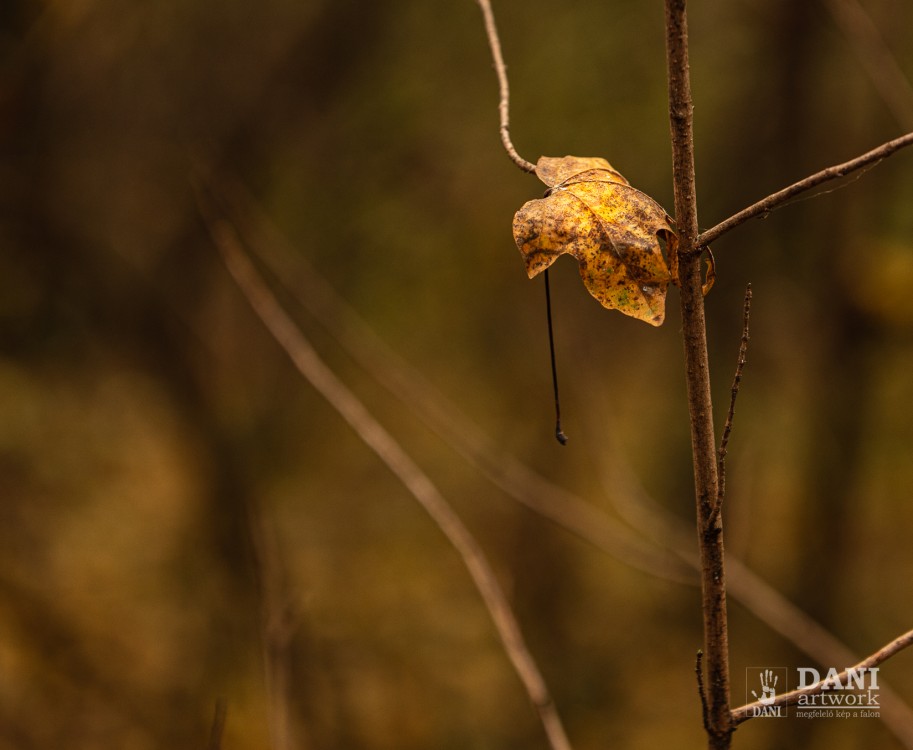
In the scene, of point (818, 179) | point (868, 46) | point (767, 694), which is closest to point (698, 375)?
point (818, 179)

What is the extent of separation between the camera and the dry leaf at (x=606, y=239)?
1.62 feet

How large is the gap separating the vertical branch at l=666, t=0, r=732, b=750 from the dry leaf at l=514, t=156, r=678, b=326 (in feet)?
0.19

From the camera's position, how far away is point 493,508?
3.00 m

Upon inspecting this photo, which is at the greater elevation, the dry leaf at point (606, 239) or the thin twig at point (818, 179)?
the dry leaf at point (606, 239)

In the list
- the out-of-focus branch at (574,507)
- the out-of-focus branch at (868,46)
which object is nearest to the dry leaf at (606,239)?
the out-of-focus branch at (574,507)

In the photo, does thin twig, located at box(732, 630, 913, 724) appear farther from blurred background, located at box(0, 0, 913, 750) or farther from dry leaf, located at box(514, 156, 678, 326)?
blurred background, located at box(0, 0, 913, 750)

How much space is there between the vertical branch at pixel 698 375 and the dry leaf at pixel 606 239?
58 millimetres

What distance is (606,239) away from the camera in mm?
509

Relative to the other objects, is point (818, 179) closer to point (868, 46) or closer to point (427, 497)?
point (427, 497)

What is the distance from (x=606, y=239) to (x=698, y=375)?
13cm

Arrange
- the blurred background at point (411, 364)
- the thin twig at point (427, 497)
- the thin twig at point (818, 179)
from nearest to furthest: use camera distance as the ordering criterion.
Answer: the thin twig at point (818, 179) < the thin twig at point (427, 497) < the blurred background at point (411, 364)

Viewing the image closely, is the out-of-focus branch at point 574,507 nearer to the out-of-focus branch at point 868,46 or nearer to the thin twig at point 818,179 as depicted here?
the thin twig at point 818,179

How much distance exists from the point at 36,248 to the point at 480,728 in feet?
7.36

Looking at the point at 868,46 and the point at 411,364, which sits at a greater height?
the point at 411,364
